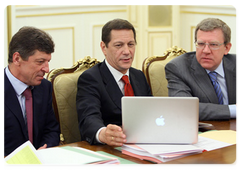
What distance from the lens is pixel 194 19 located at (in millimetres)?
4461

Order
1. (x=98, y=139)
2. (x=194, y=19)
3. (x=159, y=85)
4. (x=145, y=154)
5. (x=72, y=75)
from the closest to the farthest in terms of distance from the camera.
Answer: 1. (x=145, y=154)
2. (x=98, y=139)
3. (x=72, y=75)
4. (x=159, y=85)
5. (x=194, y=19)

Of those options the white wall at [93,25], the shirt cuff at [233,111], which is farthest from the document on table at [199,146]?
the white wall at [93,25]

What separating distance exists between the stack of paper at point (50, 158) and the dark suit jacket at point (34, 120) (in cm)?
32

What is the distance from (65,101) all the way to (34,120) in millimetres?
276

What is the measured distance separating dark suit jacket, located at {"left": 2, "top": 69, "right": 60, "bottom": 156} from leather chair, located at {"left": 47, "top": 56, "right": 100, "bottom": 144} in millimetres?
107

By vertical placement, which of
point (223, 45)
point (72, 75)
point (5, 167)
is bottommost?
point (5, 167)

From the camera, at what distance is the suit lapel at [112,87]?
188 centimetres

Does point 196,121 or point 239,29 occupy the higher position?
point 239,29

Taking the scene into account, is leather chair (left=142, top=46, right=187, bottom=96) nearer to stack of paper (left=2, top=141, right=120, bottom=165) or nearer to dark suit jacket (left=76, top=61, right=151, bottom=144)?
dark suit jacket (left=76, top=61, right=151, bottom=144)

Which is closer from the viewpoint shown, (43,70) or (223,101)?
(43,70)

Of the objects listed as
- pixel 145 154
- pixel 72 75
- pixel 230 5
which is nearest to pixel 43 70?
pixel 72 75

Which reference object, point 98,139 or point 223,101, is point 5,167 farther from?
point 223,101

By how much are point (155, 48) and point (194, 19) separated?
24.9 inches

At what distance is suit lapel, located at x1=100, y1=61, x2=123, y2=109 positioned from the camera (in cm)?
188
